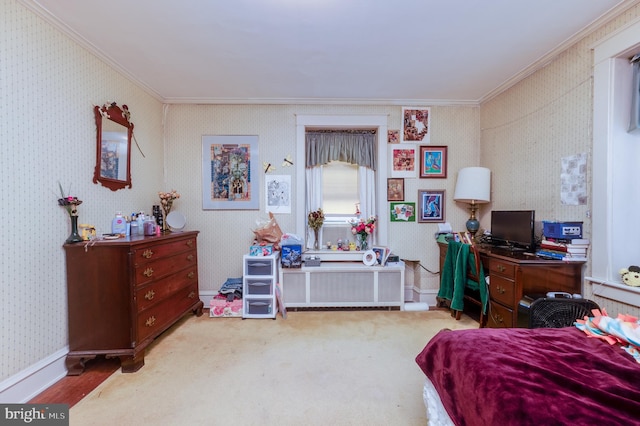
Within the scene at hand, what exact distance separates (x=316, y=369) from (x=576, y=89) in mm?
3201

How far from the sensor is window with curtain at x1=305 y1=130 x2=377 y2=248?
11.8 feet

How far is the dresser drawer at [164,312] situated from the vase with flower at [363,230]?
210 centimetres

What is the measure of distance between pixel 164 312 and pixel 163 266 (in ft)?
1.43

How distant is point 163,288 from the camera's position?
2445mm

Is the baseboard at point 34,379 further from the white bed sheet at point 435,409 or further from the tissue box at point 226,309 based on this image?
the white bed sheet at point 435,409

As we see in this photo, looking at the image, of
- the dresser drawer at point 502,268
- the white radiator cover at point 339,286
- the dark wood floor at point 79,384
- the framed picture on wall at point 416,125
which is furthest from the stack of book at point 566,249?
the dark wood floor at point 79,384

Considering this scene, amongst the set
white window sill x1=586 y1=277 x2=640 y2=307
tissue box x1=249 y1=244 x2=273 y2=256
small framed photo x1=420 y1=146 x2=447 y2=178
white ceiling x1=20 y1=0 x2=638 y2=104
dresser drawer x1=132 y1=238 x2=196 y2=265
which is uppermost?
white ceiling x1=20 y1=0 x2=638 y2=104

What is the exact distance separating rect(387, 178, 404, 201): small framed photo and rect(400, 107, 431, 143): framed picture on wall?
0.54 meters

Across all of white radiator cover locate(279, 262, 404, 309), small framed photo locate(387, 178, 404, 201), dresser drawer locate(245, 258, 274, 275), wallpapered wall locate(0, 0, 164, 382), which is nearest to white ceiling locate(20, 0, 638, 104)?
wallpapered wall locate(0, 0, 164, 382)

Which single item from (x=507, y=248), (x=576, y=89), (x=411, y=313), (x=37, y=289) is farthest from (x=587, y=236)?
(x=37, y=289)

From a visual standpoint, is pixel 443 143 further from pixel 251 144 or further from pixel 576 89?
pixel 251 144

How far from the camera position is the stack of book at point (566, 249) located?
212 cm

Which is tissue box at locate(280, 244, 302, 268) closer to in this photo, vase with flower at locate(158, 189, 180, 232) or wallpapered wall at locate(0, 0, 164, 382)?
vase with flower at locate(158, 189, 180, 232)

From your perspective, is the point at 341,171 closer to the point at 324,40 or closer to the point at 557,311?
the point at 324,40
